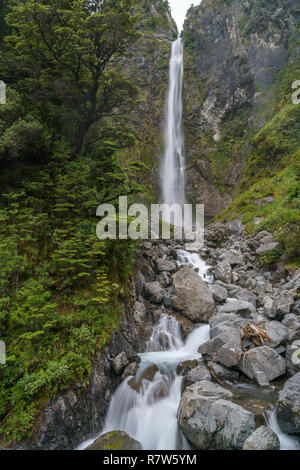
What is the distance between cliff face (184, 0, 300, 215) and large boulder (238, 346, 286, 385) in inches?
888

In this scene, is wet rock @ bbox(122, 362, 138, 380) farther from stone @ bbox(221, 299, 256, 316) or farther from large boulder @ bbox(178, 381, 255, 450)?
stone @ bbox(221, 299, 256, 316)

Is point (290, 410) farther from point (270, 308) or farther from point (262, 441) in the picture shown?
point (270, 308)

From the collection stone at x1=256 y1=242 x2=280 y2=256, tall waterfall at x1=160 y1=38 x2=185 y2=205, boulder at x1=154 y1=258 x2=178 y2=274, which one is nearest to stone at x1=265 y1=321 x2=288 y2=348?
boulder at x1=154 y1=258 x2=178 y2=274

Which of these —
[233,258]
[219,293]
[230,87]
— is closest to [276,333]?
[219,293]

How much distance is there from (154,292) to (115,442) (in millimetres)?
4671

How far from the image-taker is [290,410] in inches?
166

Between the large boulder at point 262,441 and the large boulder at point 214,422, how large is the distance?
116mm

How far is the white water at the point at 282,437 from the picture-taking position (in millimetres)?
3993

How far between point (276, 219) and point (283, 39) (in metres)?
24.7

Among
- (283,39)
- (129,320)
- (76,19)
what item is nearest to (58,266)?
(129,320)

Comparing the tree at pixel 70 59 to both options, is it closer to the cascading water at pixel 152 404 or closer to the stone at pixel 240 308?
the cascading water at pixel 152 404

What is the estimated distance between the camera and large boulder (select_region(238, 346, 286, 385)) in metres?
5.34

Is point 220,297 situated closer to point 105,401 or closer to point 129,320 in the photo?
point 129,320

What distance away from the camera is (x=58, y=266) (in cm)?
604
